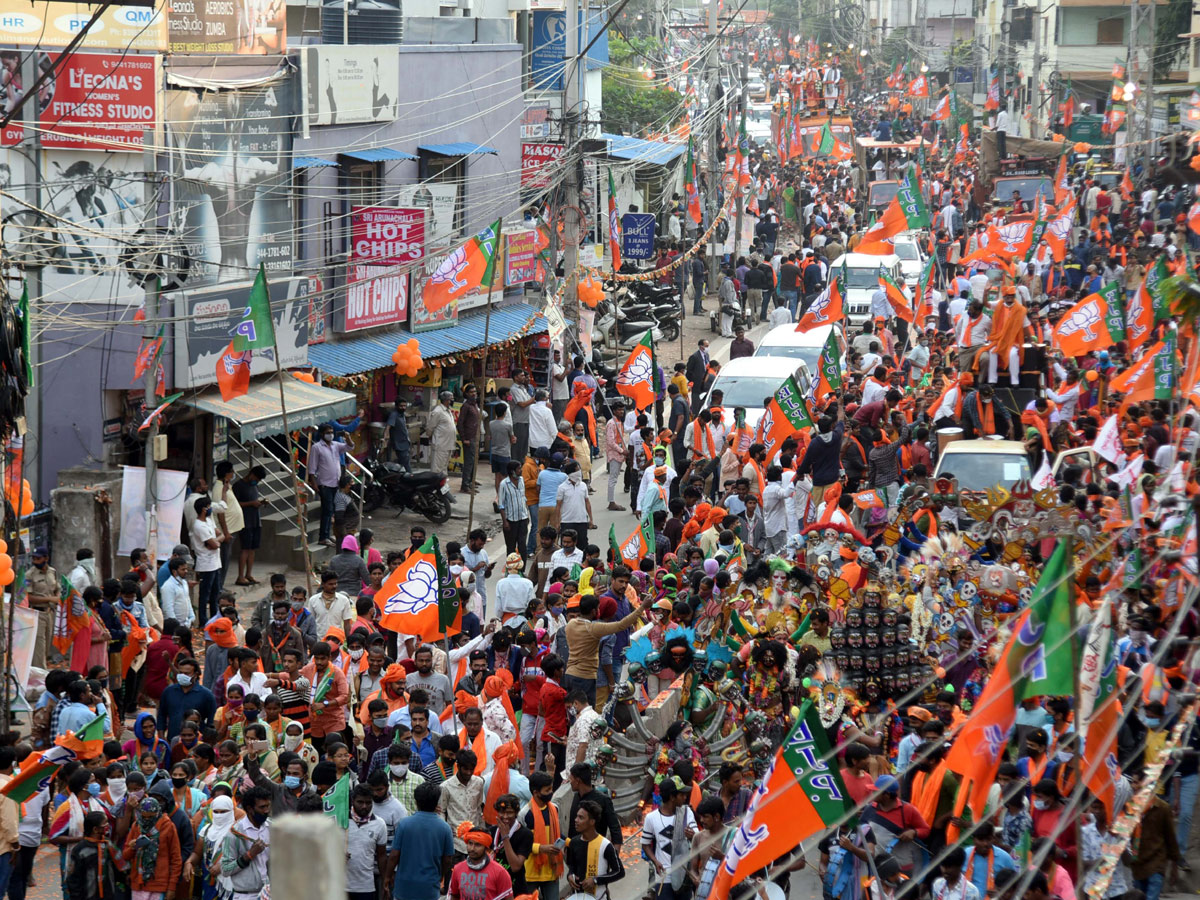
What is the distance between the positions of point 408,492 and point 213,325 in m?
Result: 3.22

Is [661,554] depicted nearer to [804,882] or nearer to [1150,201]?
[804,882]

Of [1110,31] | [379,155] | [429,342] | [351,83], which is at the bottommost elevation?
[429,342]

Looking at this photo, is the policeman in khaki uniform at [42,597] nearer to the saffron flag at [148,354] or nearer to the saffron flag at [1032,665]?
the saffron flag at [148,354]

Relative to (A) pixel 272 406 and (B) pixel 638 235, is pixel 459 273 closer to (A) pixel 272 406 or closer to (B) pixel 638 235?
(A) pixel 272 406

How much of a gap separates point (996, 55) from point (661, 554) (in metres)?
55.7

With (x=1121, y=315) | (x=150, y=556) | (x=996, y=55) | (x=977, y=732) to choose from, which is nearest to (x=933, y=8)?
(x=996, y=55)

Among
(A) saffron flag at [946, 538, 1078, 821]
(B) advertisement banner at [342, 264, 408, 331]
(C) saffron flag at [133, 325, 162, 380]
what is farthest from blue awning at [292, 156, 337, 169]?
(A) saffron flag at [946, 538, 1078, 821]

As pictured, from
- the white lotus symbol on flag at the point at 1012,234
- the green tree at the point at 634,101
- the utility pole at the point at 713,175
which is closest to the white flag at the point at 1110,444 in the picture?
the white lotus symbol on flag at the point at 1012,234

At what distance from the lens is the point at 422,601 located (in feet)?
36.9

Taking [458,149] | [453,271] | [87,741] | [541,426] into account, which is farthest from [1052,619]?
[458,149]

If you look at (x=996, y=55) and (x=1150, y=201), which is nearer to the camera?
(x=1150, y=201)

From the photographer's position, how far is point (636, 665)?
37.3 feet

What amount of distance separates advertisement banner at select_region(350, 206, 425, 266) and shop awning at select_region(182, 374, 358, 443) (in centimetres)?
289

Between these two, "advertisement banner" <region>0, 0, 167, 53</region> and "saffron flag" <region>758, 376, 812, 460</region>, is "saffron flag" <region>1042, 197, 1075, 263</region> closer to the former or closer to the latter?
"saffron flag" <region>758, 376, 812, 460</region>
